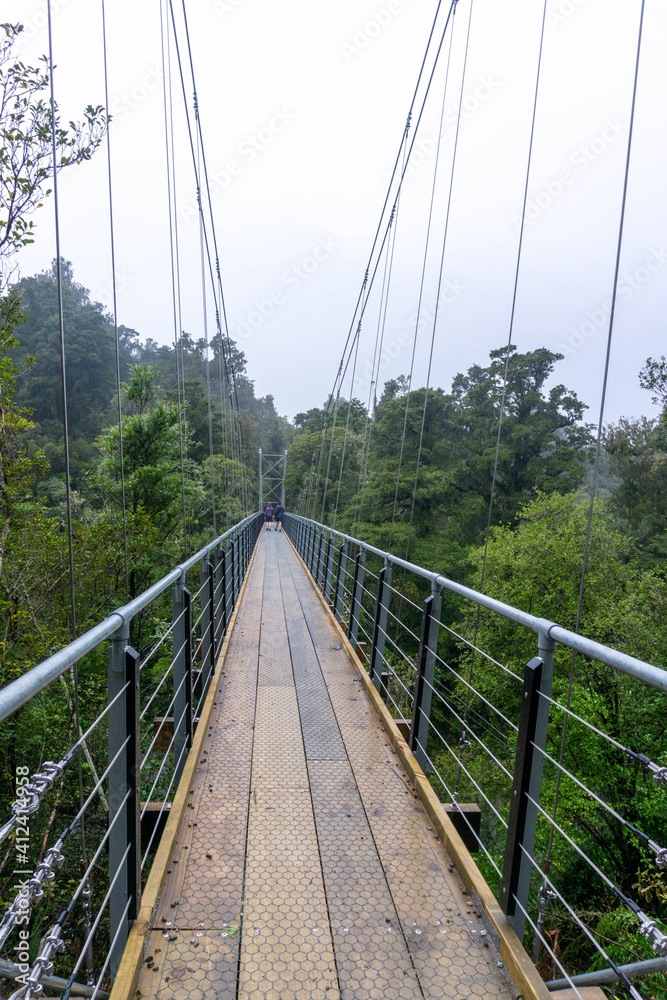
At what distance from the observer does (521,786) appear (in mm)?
1394

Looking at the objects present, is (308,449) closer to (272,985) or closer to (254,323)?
(254,323)

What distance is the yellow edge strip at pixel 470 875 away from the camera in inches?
50.0

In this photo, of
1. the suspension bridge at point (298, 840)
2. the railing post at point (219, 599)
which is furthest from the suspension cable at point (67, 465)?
the railing post at point (219, 599)

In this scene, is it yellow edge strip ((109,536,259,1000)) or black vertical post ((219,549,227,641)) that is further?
Result: black vertical post ((219,549,227,641))

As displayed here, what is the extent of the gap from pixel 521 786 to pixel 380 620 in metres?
1.62

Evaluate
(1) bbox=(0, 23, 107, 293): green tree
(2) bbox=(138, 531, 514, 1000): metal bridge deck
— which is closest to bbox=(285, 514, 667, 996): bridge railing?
(2) bbox=(138, 531, 514, 1000): metal bridge deck

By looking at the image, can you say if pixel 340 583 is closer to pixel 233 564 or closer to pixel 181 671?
pixel 233 564

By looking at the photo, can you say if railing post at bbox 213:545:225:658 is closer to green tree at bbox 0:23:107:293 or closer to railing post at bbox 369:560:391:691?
railing post at bbox 369:560:391:691

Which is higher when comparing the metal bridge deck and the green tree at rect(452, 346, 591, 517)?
the green tree at rect(452, 346, 591, 517)

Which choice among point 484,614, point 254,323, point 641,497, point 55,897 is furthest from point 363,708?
point 254,323

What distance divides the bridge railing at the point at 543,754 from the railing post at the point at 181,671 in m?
0.84

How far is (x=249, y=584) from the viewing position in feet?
24.2

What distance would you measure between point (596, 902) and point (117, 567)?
27.3 feet

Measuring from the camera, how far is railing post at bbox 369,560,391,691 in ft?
9.82
